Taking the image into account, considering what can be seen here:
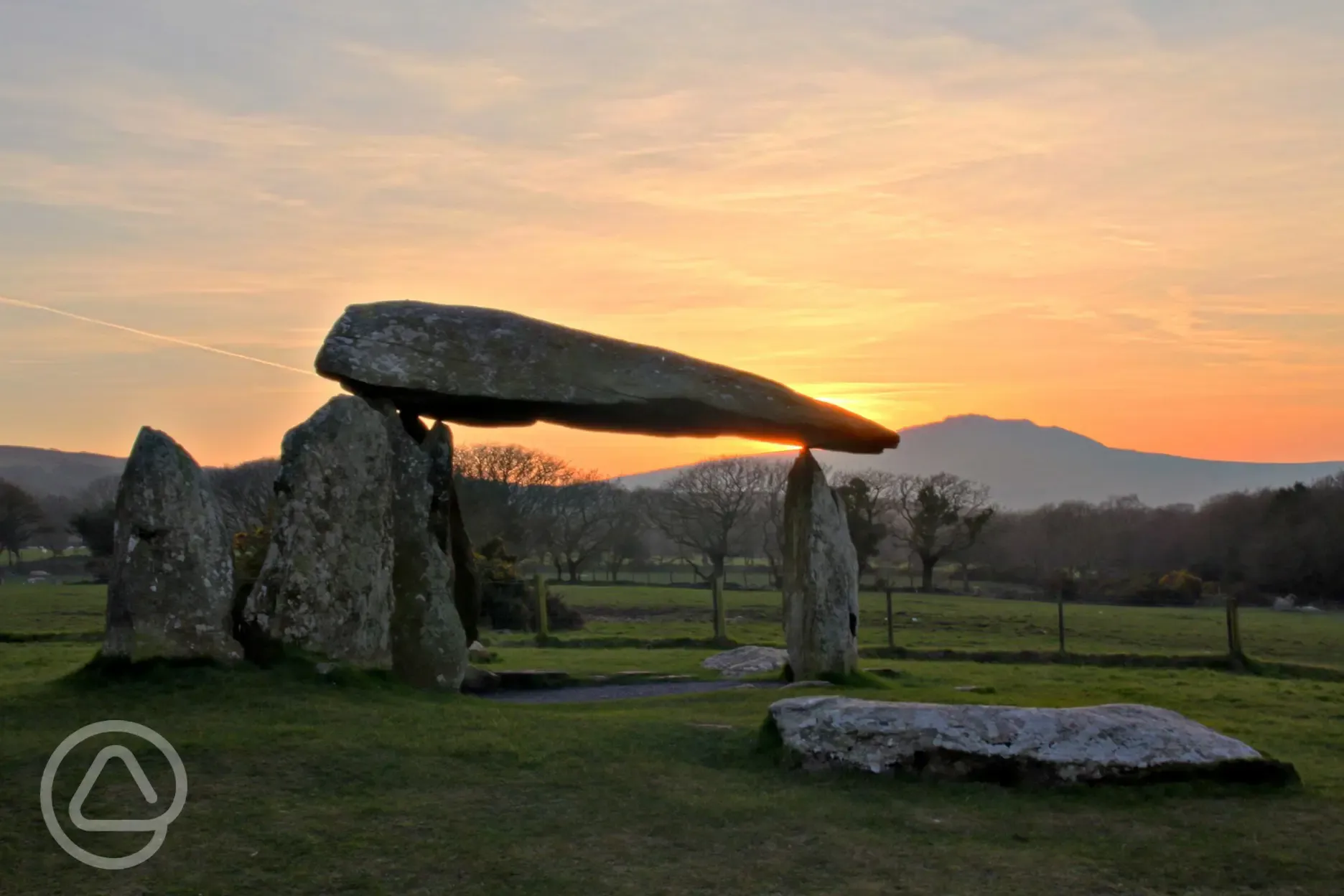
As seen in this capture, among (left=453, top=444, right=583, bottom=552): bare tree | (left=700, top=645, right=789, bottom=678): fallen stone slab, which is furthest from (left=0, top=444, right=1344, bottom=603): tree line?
(left=700, top=645, right=789, bottom=678): fallen stone slab

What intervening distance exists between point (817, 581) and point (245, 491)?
42957 millimetres

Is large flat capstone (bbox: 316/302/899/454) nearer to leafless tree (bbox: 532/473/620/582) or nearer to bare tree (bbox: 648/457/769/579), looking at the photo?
leafless tree (bbox: 532/473/620/582)

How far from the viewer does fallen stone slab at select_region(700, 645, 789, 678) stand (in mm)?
20344

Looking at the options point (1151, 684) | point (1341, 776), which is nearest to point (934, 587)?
point (1151, 684)

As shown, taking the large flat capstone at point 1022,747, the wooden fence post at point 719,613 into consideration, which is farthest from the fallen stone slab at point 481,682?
the wooden fence post at point 719,613

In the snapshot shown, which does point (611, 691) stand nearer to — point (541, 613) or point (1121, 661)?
point (541, 613)

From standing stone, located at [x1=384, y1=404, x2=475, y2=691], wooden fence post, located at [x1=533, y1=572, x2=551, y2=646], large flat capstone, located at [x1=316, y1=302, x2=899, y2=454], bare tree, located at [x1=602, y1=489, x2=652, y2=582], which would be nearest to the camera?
standing stone, located at [x1=384, y1=404, x2=475, y2=691]

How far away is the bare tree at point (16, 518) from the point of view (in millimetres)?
65188

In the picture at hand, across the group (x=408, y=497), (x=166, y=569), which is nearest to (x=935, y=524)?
(x=408, y=497)

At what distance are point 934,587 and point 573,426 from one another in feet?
142

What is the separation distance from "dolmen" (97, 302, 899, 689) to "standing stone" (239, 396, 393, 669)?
0.8 inches

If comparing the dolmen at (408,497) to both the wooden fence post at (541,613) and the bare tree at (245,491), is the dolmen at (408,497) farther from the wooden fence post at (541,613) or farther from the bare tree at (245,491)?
the bare tree at (245,491)

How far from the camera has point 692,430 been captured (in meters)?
18.0

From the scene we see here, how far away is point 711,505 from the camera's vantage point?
7212cm
